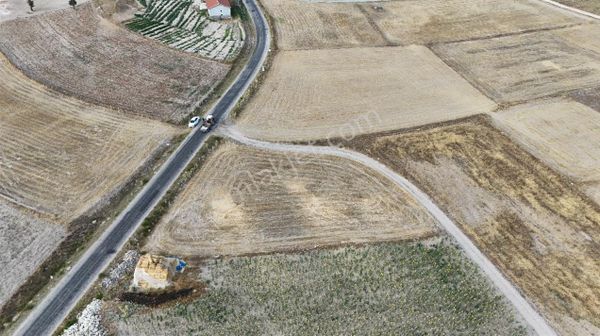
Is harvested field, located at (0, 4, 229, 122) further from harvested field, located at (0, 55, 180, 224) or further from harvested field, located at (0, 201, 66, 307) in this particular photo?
harvested field, located at (0, 201, 66, 307)

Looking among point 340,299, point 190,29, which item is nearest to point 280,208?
point 340,299

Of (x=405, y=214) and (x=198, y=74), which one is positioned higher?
(x=198, y=74)

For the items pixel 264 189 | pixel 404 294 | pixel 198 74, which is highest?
pixel 198 74

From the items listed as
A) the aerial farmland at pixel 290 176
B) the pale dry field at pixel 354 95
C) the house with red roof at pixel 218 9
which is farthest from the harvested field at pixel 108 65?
the house with red roof at pixel 218 9

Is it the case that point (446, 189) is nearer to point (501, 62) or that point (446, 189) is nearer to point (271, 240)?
point (271, 240)

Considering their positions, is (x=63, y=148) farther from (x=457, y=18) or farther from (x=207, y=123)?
(x=457, y=18)

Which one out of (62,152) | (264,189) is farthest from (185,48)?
(264,189)
